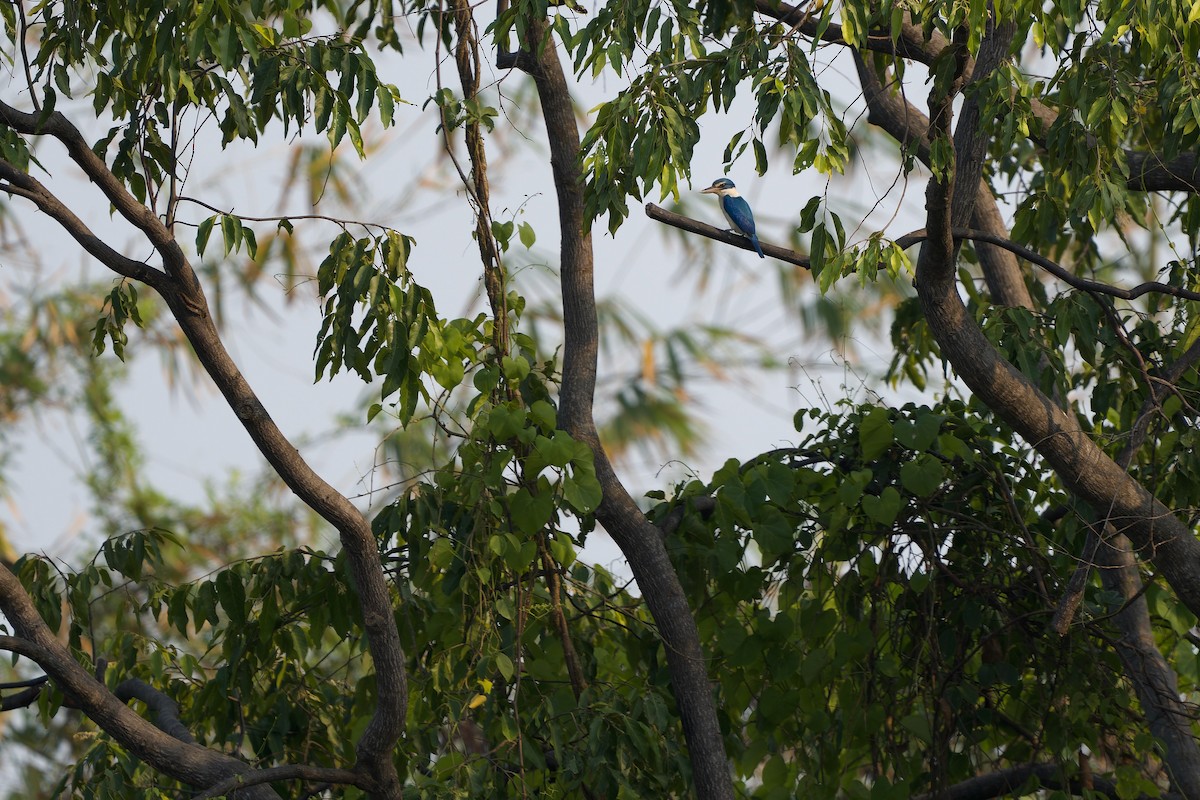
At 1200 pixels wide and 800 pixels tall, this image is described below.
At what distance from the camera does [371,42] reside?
14.2 feet

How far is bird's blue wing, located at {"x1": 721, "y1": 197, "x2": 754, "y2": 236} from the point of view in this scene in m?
3.71

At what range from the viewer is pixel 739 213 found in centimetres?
375

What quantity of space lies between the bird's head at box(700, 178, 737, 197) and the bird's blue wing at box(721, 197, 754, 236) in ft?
0.29

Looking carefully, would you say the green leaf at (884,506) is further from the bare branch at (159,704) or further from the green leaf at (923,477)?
the bare branch at (159,704)

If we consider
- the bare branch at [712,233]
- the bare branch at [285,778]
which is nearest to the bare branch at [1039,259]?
the bare branch at [712,233]

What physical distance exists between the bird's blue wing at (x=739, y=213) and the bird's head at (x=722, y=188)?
9 centimetres

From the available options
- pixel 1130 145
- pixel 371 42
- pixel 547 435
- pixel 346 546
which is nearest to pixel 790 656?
pixel 547 435

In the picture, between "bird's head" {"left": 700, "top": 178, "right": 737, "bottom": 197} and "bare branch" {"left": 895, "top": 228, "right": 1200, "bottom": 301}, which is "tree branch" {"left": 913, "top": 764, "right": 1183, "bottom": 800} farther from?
"bird's head" {"left": 700, "top": 178, "right": 737, "bottom": 197}

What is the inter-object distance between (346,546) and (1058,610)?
4.86ft

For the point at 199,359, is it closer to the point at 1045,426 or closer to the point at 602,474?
the point at 602,474

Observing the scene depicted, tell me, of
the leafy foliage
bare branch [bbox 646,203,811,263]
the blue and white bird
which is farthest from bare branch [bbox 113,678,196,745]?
the blue and white bird

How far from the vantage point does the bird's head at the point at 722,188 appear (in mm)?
3887

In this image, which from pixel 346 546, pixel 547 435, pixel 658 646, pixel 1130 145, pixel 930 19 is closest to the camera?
pixel 930 19

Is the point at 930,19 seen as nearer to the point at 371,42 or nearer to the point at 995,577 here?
the point at 995,577
